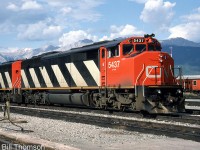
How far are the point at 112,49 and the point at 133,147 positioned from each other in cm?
1034

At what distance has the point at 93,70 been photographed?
20656 mm

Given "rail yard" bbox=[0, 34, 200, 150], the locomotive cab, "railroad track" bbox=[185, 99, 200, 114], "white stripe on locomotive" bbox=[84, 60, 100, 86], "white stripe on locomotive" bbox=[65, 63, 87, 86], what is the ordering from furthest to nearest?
1. "white stripe on locomotive" bbox=[65, 63, 87, 86]
2. "white stripe on locomotive" bbox=[84, 60, 100, 86]
3. "railroad track" bbox=[185, 99, 200, 114]
4. the locomotive cab
5. "rail yard" bbox=[0, 34, 200, 150]

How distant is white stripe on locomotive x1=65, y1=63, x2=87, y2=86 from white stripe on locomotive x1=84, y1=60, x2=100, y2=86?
1.11 m

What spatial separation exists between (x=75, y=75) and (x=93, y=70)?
2.37m

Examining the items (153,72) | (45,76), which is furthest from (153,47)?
(45,76)

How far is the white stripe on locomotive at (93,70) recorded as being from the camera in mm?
20250

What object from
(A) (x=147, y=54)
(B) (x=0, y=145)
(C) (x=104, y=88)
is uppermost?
(A) (x=147, y=54)

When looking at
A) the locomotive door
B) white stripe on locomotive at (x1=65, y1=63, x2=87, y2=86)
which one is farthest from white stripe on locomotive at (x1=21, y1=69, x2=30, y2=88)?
the locomotive door

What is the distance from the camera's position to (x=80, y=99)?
71.7 feet

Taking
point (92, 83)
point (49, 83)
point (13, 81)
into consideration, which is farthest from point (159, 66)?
point (13, 81)

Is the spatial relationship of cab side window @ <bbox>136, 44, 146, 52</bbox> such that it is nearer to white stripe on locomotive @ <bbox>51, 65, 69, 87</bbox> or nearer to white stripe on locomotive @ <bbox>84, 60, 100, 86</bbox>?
white stripe on locomotive @ <bbox>84, 60, 100, 86</bbox>

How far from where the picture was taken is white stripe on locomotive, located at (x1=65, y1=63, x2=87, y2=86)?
72.3 ft

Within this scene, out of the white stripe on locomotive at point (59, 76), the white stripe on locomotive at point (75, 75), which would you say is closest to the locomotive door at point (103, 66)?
the white stripe on locomotive at point (75, 75)

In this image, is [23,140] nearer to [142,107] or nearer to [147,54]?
[142,107]
